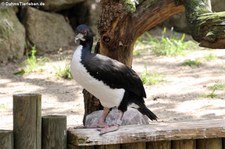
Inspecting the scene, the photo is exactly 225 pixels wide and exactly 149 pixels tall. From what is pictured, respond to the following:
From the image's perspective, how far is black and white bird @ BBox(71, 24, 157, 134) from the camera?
4078 mm

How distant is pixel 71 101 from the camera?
26.3 feet

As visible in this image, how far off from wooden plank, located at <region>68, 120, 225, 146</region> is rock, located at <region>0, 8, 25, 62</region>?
6.46 m

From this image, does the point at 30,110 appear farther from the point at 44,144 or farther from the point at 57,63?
the point at 57,63

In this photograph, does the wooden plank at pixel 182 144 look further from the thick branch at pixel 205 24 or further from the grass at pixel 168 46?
the grass at pixel 168 46

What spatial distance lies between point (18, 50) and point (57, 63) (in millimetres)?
915

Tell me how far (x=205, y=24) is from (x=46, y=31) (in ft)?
23.3

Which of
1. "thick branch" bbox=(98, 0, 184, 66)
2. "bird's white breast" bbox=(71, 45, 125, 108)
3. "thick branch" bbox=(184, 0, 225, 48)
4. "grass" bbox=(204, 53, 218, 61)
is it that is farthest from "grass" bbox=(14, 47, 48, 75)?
"bird's white breast" bbox=(71, 45, 125, 108)

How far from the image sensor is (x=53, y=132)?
13.0 ft

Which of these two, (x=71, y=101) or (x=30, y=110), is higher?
(x=30, y=110)

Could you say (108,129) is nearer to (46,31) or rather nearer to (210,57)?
(210,57)

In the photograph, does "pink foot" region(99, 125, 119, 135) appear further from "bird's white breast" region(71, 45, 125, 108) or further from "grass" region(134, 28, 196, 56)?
"grass" region(134, 28, 196, 56)

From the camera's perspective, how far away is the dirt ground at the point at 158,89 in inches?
288

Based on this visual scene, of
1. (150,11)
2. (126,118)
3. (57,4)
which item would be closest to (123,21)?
(150,11)

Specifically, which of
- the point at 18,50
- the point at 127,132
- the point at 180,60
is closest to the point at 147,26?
the point at 127,132
